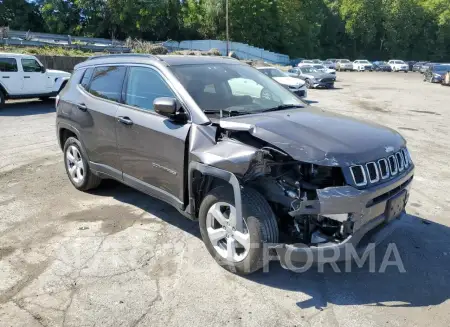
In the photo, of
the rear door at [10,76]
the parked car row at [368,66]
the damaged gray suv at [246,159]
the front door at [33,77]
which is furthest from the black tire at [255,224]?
the parked car row at [368,66]

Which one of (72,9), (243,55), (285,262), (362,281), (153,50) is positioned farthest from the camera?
(243,55)

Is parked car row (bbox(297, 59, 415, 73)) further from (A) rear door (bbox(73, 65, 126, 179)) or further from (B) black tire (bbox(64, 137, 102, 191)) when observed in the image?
(A) rear door (bbox(73, 65, 126, 179))

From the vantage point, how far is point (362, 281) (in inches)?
140

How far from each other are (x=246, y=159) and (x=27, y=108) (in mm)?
13773

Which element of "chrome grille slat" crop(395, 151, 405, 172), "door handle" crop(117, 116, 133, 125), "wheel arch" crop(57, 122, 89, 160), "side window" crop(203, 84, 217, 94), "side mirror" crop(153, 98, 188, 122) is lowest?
"wheel arch" crop(57, 122, 89, 160)

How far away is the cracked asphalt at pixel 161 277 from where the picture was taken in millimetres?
3062

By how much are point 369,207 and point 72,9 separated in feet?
193

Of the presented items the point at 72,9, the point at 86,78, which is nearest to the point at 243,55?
A: the point at 72,9

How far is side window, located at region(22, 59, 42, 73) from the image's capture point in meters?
14.4

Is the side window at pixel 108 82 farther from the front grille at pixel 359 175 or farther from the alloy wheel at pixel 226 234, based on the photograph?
the front grille at pixel 359 175

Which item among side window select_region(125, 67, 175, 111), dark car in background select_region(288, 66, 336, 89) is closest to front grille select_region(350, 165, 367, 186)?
side window select_region(125, 67, 175, 111)

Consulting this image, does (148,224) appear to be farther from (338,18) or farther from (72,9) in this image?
(338,18)

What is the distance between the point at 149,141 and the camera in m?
4.11

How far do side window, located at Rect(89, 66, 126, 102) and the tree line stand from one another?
52.9 m
